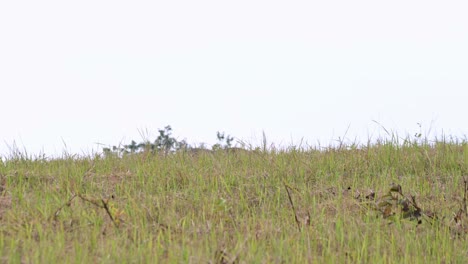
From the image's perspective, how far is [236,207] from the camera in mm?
5898

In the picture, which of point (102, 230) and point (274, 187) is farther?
point (274, 187)

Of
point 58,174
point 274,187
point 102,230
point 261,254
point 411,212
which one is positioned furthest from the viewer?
point 58,174

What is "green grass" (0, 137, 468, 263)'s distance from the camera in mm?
4570

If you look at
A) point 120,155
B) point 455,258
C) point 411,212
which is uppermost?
point 120,155

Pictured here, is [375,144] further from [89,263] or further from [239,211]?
[89,263]

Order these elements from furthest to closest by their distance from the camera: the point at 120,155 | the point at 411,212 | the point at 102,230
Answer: the point at 120,155 < the point at 411,212 < the point at 102,230

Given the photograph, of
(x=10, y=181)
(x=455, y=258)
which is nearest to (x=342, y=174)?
(x=455, y=258)

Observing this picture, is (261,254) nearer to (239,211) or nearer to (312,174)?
(239,211)

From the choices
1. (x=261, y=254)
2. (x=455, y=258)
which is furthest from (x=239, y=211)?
(x=455, y=258)

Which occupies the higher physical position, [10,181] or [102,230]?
[10,181]

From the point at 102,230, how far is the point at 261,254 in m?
1.25

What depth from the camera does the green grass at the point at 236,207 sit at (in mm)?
4570

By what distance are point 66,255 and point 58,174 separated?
286cm

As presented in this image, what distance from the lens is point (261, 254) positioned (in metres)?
4.48
